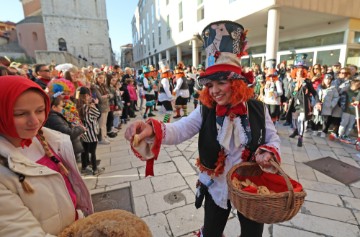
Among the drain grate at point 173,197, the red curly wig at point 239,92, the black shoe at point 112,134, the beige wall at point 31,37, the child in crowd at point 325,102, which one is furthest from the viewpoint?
the beige wall at point 31,37

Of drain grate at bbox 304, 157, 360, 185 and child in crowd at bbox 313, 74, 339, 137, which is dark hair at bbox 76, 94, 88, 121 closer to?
drain grate at bbox 304, 157, 360, 185

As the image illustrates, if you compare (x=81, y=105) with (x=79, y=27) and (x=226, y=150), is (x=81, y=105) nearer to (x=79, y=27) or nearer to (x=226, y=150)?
(x=226, y=150)

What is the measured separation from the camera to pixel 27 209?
0.94 metres

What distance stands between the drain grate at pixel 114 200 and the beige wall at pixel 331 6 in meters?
9.21

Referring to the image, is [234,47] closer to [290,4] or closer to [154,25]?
[290,4]

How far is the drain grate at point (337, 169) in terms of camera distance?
3.51 meters

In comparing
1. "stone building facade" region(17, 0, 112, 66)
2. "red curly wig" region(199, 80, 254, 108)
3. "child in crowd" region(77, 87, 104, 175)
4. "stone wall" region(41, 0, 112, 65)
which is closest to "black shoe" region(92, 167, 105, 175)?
"child in crowd" region(77, 87, 104, 175)

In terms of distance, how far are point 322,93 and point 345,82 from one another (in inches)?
21.9

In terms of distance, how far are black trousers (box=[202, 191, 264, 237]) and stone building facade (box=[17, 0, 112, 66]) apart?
3744cm

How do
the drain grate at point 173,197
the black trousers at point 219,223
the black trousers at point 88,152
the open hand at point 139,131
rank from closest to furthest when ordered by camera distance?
the open hand at point 139,131 → the black trousers at point 219,223 → the drain grate at point 173,197 → the black trousers at point 88,152

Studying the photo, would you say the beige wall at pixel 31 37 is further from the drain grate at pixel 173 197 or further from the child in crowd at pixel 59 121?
the drain grate at pixel 173 197

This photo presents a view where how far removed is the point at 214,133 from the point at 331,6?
36.6 feet

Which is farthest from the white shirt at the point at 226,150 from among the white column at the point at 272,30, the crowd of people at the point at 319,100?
the white column at the point at 272,30

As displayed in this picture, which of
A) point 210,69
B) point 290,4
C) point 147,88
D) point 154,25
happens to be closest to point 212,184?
point 210,69
